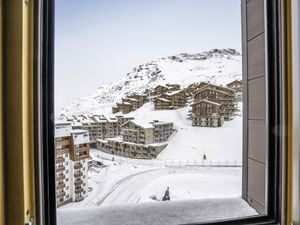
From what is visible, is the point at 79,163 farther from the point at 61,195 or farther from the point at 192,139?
the point at 192,139

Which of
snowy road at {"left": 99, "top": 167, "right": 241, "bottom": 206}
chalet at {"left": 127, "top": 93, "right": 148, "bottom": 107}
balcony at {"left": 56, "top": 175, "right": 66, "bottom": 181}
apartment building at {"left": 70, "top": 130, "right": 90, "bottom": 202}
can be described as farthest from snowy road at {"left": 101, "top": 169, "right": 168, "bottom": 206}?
chalet at {"left": 127, "top": 93, "right": 148, "bottom": 107}

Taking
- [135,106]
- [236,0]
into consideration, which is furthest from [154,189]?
[236,0]

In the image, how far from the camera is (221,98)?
1.29 metres

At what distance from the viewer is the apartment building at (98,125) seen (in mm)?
1171

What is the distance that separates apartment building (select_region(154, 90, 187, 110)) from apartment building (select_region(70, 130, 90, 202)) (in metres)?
0.36

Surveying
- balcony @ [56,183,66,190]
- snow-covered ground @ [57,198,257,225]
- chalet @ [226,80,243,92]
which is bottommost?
snow-covered ground @ [57,198,257,225]

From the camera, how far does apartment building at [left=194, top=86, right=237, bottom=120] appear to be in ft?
4.19

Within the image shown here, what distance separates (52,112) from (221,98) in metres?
0.78

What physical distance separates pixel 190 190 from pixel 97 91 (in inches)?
25.4

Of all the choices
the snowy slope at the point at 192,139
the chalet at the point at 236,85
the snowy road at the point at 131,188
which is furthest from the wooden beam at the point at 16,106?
the chalet at the point at 236,85

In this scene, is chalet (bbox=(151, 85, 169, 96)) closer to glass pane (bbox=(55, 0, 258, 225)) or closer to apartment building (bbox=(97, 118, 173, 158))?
glass pane (bbox=(55, 0, 258, 225))

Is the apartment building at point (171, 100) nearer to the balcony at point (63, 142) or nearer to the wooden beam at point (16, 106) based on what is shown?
the balcony at point (63, 142)

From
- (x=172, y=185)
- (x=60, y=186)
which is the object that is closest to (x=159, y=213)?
(x=172, y=185)

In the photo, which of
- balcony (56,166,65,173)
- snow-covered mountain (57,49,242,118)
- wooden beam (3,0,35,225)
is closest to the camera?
wooden beam (3,0,35,225)
